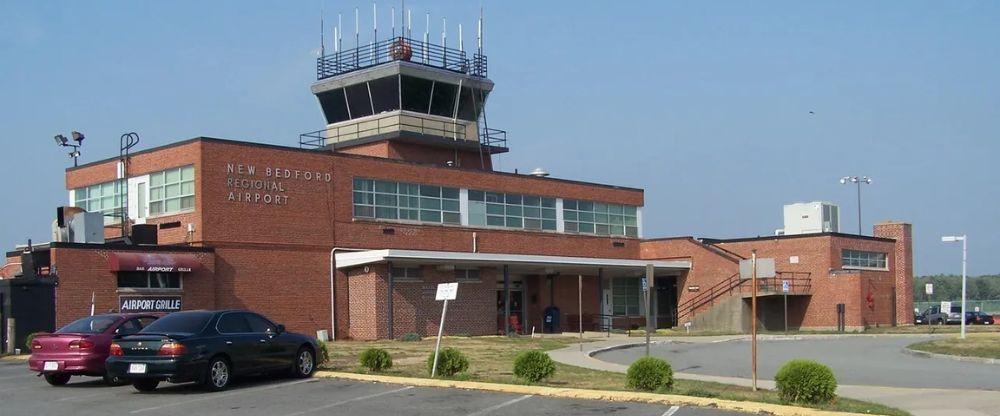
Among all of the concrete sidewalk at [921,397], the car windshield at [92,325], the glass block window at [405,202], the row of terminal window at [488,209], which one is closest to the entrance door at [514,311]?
the row of terminal window at [488,209]

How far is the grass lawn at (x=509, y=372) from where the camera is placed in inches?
661

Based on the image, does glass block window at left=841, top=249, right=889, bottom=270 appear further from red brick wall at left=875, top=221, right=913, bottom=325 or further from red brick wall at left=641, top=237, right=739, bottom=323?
red brick wall at left=641, top=237, right=739, bottom=323

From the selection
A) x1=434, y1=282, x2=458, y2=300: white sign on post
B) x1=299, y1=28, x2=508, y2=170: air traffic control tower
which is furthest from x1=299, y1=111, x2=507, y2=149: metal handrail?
x1=434, y1=282, x2=458, y2=300: white sign on post

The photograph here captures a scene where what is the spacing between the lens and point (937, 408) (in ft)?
53.3

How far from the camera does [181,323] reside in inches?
760

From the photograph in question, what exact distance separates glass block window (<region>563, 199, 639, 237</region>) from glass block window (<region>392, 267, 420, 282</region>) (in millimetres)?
11697

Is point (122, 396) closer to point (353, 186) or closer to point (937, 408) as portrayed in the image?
point (937, 408)

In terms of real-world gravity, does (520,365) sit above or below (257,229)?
below

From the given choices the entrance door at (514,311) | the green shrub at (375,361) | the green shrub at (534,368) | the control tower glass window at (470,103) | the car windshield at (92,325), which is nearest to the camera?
the green shrub at (534,368)

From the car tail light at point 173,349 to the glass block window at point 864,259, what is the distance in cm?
4184

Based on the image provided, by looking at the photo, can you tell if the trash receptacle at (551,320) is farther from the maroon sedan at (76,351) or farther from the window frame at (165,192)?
the maroon sedan at (76,351)

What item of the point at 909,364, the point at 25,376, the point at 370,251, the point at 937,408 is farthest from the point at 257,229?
the point at 937,408

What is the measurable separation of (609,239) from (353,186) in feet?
54.1

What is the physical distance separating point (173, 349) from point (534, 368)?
644 centimetres
